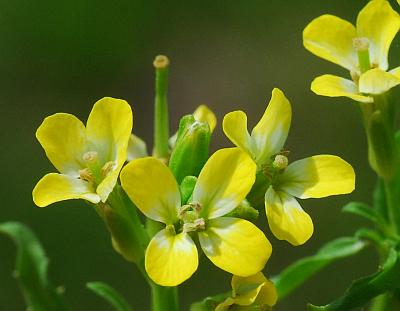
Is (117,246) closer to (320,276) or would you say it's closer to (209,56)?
(320,276)

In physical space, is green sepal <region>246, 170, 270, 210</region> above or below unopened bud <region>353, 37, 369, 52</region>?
below

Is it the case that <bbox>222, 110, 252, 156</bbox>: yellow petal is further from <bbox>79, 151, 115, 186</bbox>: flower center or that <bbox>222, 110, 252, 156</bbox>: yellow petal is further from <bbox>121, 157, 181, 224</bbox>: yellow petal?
<bbox>79, 151, 115, 186</bbox>: flower center

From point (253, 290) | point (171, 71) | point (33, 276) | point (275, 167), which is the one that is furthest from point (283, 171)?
point (171, 71)

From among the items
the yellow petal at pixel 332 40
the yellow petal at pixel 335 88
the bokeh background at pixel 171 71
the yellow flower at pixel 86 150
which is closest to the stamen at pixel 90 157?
the yellow flower at pixel 86 150

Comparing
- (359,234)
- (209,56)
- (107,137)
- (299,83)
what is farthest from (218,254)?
(209,56)

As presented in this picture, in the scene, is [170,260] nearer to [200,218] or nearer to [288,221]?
[200,218]

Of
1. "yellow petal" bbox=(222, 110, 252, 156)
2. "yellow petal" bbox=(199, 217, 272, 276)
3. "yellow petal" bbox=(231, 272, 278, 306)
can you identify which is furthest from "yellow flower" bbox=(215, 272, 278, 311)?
"yellow petal" bbox=(222, 110, 252, 156)

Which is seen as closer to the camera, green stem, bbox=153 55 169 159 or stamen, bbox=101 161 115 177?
stamen, bbox=101 161 115 177
